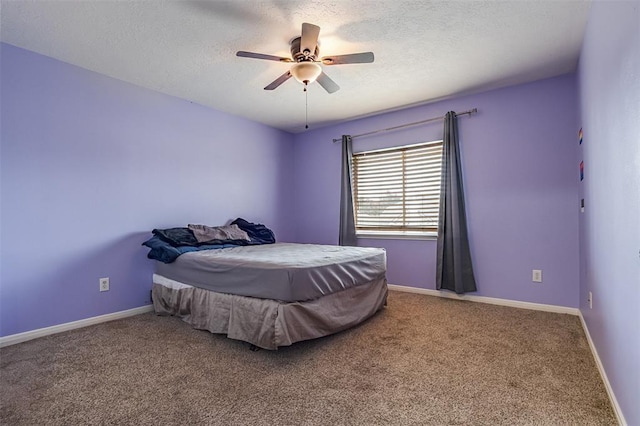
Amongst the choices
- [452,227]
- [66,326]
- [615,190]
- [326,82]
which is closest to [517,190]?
[452,227]

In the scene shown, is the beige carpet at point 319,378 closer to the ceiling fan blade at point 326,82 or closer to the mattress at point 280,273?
the mattress at point 280,273

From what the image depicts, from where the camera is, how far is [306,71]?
7.52 ft

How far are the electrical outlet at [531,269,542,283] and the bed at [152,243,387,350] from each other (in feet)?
4.86

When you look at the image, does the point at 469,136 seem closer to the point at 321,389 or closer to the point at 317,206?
the point at 317,206

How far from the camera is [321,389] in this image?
170 centimetres

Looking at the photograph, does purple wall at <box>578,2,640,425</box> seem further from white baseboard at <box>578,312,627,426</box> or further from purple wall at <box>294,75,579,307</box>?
purple wall at <box>294,75,579,307</box>

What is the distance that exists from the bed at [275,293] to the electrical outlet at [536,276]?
148 centimetres

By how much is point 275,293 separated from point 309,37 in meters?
1.69

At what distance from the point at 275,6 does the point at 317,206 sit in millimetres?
2985

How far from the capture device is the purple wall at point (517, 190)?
2953 millimetres

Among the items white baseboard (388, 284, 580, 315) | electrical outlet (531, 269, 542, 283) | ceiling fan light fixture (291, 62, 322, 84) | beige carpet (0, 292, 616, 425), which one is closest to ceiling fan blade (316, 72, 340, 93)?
ceiling fan light fixture (291, 62, 322, 84)

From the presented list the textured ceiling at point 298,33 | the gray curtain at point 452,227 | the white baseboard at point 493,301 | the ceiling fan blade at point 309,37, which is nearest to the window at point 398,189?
the gray curtain at point 452,227

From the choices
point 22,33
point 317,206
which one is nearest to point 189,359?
point 22,33

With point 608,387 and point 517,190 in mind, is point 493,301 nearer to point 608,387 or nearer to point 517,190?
point 517,190
